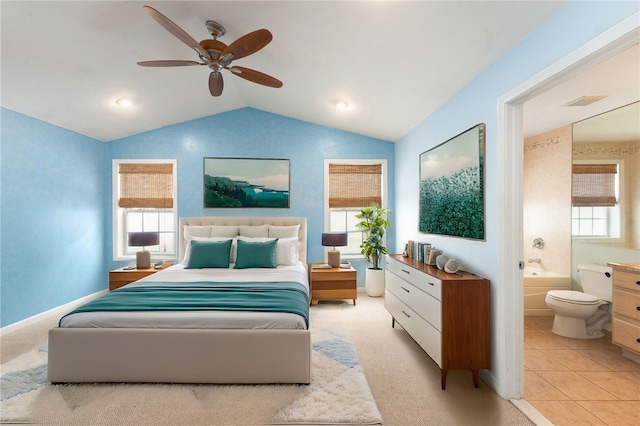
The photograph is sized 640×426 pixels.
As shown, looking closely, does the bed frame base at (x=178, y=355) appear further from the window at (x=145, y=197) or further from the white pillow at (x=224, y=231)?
the window at (x=145, y=197)

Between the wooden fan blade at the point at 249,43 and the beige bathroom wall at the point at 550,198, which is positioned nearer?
the wooden fan blade at the point at 249,43

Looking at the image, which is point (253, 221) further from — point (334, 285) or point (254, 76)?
point (254, 76)

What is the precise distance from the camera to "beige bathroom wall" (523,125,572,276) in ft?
13.4

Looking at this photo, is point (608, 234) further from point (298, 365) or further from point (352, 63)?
point (298, 365)

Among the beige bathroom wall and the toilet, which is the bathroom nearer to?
the beige bathroom wall

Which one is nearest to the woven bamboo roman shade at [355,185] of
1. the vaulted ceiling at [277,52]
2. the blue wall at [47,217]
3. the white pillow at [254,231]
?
the vaulted ceiling at [277,52]

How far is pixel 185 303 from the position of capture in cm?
269

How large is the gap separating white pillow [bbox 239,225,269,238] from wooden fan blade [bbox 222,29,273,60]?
107 inches

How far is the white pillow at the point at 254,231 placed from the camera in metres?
4.78

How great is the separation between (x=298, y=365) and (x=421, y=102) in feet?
9.38

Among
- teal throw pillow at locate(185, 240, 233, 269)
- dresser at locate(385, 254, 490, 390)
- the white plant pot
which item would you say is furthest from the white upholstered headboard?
dresser at locate(385, 254, 490, 390)

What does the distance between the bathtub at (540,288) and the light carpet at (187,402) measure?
2684 millimetres

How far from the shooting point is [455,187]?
315cm

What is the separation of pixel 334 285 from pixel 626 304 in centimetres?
307
